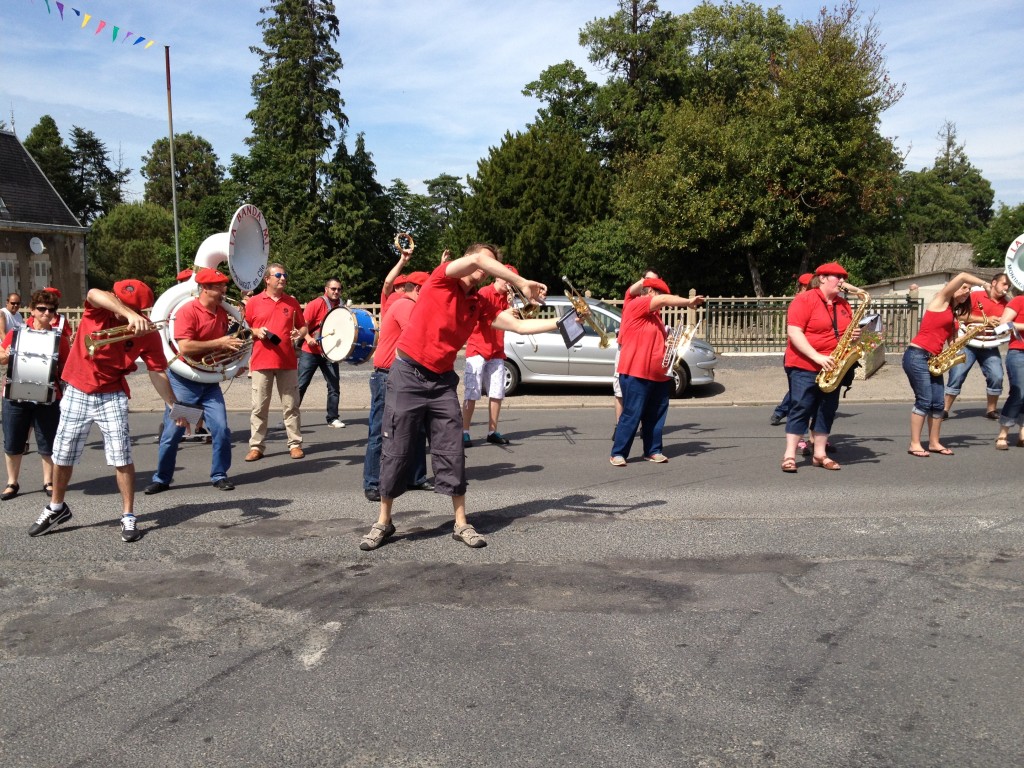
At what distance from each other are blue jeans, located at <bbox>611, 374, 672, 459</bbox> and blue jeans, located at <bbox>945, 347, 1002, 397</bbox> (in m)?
4.46

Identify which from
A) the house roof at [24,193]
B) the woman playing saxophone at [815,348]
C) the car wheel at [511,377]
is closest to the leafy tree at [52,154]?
the house roof at [24,193]

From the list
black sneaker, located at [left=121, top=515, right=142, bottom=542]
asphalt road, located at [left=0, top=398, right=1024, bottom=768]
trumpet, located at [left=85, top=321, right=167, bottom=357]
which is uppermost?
trumpet, located at [left=85, top=321, right=167, bottom=357]

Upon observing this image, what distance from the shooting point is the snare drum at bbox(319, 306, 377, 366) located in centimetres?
955

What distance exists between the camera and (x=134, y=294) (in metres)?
6.24

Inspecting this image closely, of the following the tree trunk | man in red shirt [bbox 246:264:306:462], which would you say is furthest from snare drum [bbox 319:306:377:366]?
the tree trunk

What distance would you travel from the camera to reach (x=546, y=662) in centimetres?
404

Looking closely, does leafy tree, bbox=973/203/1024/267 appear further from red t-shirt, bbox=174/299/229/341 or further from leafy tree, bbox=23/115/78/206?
leafy tree, bbox=23/115/78/206

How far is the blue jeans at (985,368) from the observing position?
36.1 ft

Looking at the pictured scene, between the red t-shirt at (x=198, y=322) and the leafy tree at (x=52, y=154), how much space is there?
58.6 m

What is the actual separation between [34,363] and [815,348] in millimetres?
6280

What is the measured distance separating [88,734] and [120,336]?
318cm

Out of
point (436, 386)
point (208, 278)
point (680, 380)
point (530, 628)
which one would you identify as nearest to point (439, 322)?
point (436, 386)

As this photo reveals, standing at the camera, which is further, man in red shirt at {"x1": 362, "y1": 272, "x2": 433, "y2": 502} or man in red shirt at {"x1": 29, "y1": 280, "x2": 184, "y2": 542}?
man in red shirt at {"x1": 362, "y1": 272, "x2": 433, "y2": 502}

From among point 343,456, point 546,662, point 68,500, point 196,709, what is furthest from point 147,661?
point 343,456
